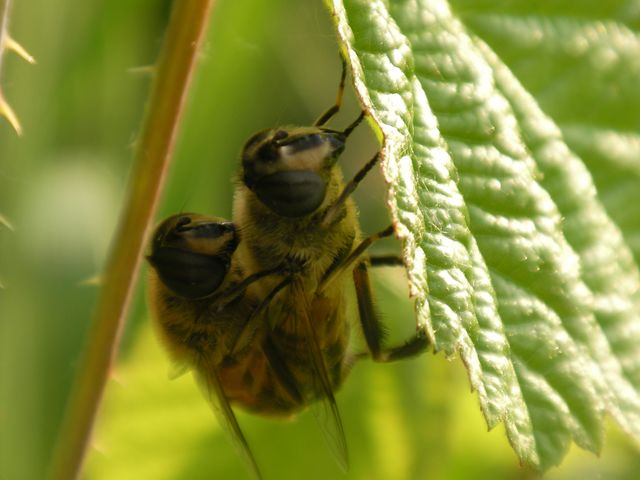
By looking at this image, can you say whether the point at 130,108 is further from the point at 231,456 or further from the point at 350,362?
the point at 350,362

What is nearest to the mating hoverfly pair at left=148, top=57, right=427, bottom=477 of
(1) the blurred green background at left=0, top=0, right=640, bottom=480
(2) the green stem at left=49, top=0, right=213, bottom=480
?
(2) the green stem at left=49, top=0, right=213, bottom=480

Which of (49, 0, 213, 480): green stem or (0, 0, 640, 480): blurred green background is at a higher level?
(49, 0, 213, 480): green stem

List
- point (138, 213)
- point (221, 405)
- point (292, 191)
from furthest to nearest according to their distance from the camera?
point (221, 405)
point (292, 191)
point (138, 213)

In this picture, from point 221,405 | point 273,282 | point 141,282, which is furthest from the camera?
point 141,282

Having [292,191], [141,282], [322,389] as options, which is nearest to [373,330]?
[322,389]

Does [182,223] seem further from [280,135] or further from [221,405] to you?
[221,405]

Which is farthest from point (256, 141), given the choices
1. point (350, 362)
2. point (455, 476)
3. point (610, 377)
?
point (455, 476)

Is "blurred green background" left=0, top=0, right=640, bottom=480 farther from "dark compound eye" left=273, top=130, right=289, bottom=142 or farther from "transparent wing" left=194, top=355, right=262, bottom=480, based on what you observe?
"dark compound eye" left=273, top=130, right=289, bottom=142
